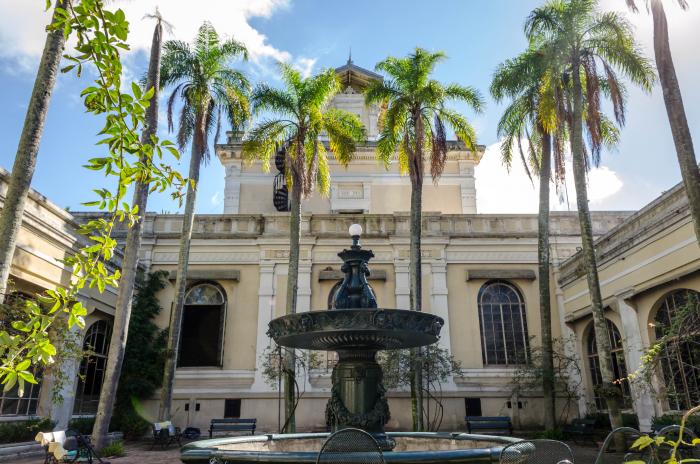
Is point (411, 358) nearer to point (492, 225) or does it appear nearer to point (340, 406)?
point (492, 225)

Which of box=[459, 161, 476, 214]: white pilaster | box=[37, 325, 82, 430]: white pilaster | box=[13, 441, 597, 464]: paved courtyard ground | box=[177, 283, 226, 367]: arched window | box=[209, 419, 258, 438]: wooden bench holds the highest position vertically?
box=[459, 161, 476, 214]: white pilaster

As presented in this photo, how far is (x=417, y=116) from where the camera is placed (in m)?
17.3

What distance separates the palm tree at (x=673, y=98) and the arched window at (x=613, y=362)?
284 inches

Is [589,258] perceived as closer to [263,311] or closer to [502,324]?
[502,324]

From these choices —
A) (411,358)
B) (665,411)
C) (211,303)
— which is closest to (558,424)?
(665,411)

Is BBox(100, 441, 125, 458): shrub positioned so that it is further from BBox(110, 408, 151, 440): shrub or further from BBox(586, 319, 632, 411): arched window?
BBox(586, 319, 632, 411): arched window

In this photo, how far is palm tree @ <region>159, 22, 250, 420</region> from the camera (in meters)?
17.0

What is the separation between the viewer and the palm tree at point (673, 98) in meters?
9.45

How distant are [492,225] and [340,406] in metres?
14.6

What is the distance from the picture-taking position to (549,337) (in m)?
16.6

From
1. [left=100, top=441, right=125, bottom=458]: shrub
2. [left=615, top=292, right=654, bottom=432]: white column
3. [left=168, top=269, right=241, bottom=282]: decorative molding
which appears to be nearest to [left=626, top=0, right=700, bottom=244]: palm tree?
[left=615, top=292, right=654, bottom=432]: white column

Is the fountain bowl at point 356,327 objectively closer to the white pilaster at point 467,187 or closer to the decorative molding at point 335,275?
the decorative molding at point 335,275

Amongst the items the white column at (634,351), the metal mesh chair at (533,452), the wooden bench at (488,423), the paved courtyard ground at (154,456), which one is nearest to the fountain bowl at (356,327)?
the metal mesh chair at (533,452)

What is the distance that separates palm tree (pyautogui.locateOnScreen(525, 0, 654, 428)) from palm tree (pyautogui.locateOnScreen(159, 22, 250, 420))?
9.79 m
